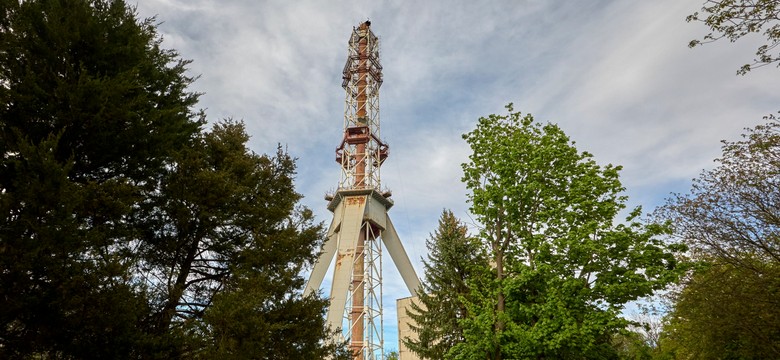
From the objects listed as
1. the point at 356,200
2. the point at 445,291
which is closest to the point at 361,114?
the point at 356,200

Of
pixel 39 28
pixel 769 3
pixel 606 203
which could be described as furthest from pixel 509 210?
pixel 39 28

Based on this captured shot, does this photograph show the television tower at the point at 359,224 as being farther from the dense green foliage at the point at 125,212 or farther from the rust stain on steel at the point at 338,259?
the dense green foliage at the point at 125,212

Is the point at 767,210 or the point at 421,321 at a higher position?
the point at 767,210

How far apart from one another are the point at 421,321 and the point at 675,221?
9208 mm

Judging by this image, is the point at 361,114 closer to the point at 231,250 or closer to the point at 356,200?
the point at 356,200

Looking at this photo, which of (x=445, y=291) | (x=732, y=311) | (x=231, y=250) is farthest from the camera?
(x=445, y=291)

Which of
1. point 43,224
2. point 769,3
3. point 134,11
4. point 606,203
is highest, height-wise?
point 134,11

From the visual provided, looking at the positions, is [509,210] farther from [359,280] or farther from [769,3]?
[359,280]

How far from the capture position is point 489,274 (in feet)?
40.8

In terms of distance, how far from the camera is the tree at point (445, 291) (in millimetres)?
14289

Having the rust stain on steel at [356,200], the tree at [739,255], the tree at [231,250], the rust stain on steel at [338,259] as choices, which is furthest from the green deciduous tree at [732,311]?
the rust stain on steel at [356,200]

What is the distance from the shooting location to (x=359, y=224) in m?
26.8

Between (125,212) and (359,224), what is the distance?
19.4 metres

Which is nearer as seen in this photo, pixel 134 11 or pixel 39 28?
pixel 39 28
